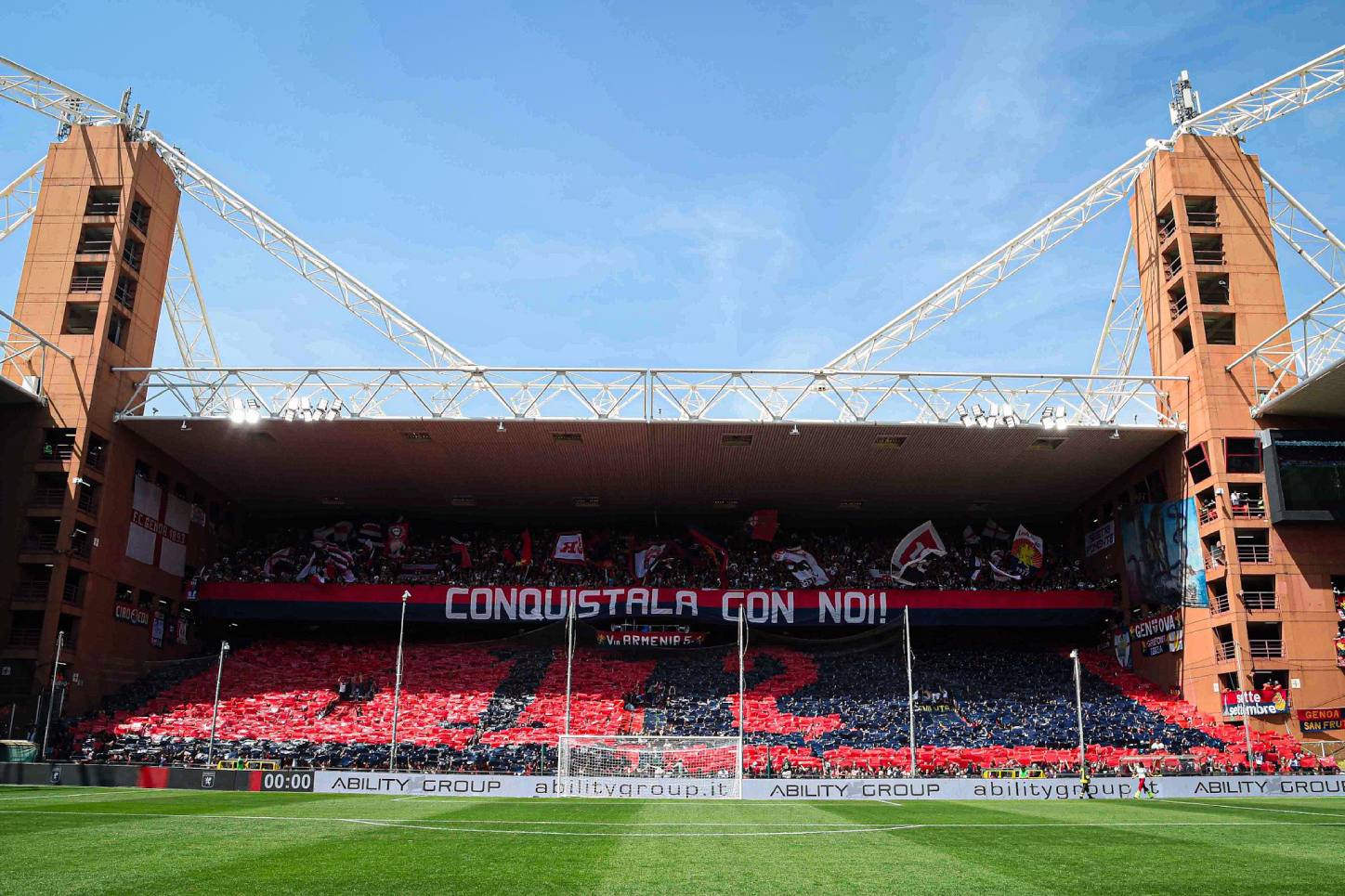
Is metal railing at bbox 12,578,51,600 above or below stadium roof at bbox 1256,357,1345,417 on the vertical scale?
below

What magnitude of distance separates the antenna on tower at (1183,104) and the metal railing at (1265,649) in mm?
26498

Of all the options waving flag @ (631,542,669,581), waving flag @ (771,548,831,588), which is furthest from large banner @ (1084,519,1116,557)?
waving flag @ (631,542,669,581)

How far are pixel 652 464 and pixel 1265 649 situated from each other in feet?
103

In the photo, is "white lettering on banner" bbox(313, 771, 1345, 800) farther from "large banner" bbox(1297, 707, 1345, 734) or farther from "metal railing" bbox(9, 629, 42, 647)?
"metal railing" bbox(9, 629, 42, 647)

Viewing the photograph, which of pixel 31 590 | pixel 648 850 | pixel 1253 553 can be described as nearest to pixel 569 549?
pixel 31 590

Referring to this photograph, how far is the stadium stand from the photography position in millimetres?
43938

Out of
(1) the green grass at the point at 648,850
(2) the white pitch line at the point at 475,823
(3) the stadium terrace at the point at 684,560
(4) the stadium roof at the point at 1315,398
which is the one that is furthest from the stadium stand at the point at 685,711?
(2) the white pitch line at the point at 475,823

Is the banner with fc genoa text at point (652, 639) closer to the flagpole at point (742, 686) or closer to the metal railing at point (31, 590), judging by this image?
the flagpole at point (742, 686)

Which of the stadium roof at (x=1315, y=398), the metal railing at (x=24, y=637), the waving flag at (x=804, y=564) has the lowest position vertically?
the metal railing at (x=24, y=637)

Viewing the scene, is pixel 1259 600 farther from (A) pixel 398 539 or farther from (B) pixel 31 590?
(B) pixel 31 590

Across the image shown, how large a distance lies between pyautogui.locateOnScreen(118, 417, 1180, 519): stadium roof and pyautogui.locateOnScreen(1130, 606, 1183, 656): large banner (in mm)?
8574

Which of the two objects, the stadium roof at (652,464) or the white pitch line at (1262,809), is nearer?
the white pitch line at (1262,809)

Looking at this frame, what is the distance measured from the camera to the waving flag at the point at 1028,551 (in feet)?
203

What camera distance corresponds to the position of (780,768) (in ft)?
140
